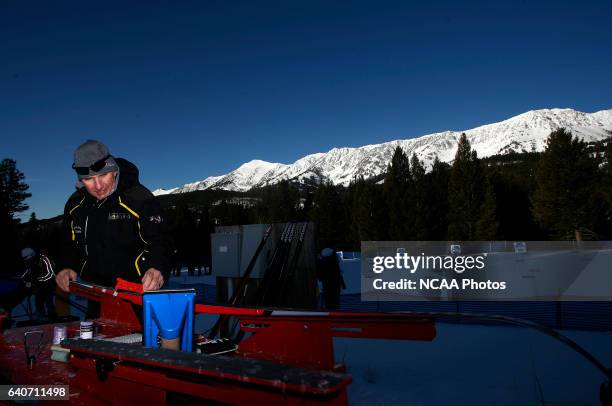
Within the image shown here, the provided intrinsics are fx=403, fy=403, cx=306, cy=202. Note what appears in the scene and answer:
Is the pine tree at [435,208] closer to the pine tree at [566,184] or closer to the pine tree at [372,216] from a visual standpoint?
the pine tree at [372,216]

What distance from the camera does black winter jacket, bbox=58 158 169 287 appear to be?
127 inches

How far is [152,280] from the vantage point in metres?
2.74

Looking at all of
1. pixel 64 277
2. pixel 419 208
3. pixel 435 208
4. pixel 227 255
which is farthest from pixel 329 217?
pixel 64 277

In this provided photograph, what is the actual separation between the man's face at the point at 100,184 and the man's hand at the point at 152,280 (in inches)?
38.0

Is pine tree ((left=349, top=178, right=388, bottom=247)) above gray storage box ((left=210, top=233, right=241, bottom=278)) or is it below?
above

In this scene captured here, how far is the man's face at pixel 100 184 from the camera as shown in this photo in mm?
3244

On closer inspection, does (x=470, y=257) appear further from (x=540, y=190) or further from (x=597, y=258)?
(x=540, y=190)

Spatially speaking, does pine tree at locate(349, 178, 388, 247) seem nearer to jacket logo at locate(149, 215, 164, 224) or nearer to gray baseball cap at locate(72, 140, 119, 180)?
jacket logo at locate(149, 215, 164, 224)

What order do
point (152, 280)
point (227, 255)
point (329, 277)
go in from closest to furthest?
point (152, 280), point (227, 255), point (329, 277)

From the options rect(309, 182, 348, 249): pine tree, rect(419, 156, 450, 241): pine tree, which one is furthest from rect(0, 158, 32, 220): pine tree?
rect(419, 156, 450, 241): pine tree

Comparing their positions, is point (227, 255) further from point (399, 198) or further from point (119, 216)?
point (399, 198)

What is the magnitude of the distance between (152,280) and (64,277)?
1483mm

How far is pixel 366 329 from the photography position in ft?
8.42

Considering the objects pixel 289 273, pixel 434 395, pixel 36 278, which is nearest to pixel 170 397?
pixel 36 278
